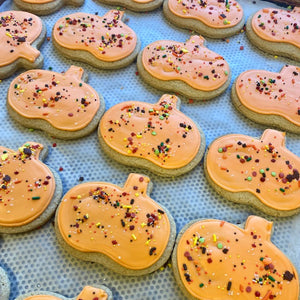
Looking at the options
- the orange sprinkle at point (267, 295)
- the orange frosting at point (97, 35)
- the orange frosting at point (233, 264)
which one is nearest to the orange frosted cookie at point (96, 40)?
the orange frosting at point (97, 35)

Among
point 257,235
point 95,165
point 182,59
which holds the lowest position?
point 95,165

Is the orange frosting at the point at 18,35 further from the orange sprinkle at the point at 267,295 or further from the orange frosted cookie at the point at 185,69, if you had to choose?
the orange sprinkle at the point at 267,295

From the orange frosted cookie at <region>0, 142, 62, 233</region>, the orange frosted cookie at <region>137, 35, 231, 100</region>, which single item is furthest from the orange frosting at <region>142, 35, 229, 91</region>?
the orange frosted cookie at <region>0, 142, 62, 233</region>

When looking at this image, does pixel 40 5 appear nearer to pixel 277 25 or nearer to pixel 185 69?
pixel 185 69

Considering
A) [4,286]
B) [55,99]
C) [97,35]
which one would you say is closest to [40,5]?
[97,35]

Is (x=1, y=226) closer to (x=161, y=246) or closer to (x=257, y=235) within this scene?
(x=161, y=246)

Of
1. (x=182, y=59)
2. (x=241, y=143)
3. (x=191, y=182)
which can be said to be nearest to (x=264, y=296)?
(x=191, y=182)
